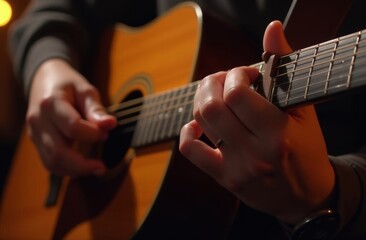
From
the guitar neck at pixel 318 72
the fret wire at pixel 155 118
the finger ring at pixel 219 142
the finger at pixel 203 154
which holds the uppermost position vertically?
the guitar neck at pixel 318 72

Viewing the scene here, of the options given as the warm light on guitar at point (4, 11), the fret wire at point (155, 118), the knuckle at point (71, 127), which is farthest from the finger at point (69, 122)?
the warm light on guitar at point (4, 11)

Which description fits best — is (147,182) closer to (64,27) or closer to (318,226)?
(318,226)

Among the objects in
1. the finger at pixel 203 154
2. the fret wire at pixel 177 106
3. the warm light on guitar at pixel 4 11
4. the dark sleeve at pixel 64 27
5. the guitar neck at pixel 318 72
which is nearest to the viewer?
the guitar neck at pixel 318 72

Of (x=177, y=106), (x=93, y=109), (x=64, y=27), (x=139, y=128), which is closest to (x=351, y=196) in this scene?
(x=177, y=106)

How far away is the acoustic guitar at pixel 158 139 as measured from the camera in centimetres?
51

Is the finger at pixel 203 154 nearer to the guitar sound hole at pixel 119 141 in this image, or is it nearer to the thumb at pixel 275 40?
the thumb at pixel 275 40

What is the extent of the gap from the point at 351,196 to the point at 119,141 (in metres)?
0.49

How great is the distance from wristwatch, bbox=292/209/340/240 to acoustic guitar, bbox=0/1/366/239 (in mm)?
133

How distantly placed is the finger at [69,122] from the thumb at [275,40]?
42 centimetres

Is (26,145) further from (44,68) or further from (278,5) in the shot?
(278,5)

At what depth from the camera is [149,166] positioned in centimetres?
76

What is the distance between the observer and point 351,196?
0.55m

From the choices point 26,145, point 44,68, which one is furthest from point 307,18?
point 26,145

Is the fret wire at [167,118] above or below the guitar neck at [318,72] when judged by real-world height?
below
